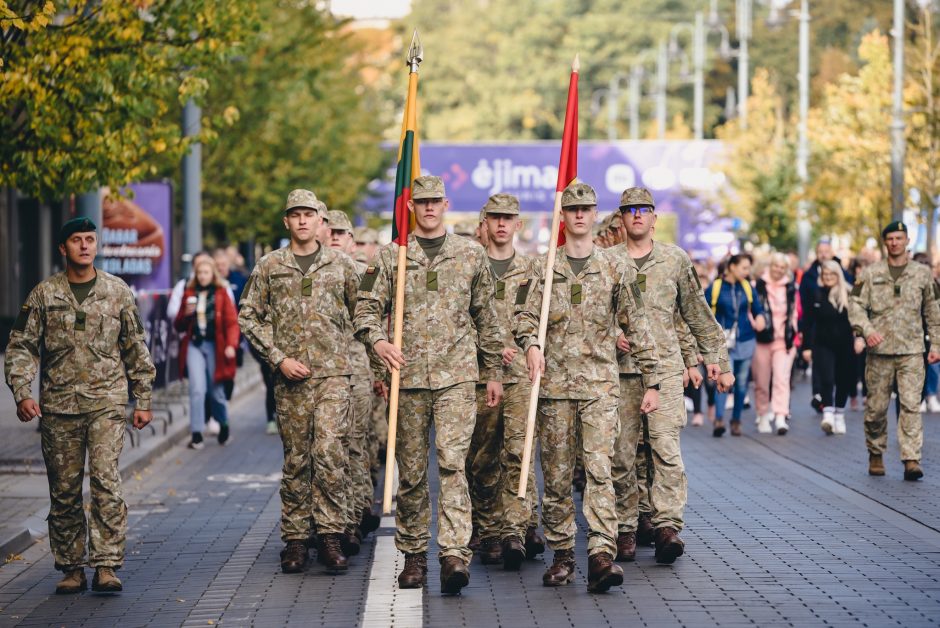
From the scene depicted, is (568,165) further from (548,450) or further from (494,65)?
(494,65)

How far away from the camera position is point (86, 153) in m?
13.4

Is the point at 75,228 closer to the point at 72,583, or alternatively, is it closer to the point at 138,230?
the point at 72,583

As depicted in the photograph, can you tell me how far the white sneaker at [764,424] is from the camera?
1767 cm

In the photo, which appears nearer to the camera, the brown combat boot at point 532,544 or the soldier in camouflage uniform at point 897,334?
the brown combat boot at point 532,544

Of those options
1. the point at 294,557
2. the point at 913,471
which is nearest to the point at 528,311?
the point at 294,557

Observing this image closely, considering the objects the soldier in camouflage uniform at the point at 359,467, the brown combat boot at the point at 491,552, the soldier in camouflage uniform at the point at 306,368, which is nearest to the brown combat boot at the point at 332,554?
the soldier in camouflage uniform at the point at 306,368

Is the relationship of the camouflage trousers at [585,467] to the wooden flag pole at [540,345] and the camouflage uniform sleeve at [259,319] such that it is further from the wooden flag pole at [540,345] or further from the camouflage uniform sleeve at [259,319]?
the camouflage uniform sleeve at [259,319]

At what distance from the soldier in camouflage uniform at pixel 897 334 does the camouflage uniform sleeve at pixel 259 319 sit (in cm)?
561

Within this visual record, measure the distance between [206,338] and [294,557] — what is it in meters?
7.68

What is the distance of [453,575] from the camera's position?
8.33m

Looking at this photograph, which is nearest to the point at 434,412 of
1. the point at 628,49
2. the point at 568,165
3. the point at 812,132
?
the point at 568,165

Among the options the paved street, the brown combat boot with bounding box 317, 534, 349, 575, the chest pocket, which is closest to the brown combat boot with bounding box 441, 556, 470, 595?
the paved street

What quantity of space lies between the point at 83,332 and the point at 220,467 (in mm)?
6081

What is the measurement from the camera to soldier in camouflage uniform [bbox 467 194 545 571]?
9.43 m
